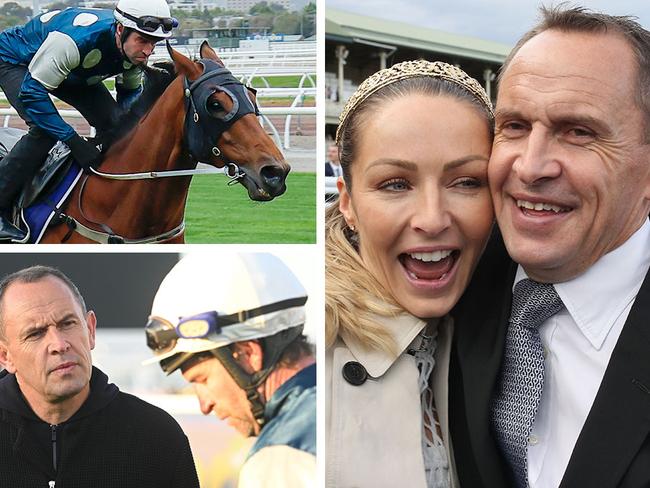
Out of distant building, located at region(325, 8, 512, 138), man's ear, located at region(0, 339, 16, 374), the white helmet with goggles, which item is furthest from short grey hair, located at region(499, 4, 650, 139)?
man's ear, located at region(0, 339, 16, 374)

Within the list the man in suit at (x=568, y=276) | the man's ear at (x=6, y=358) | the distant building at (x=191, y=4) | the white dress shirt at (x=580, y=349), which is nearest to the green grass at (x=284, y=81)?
the distant building at (x=191, y=4)

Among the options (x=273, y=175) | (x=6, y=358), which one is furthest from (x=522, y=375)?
(x=6, y=358)

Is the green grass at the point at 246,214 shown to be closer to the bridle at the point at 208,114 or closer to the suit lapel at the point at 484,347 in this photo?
the bridle at the point at 208,114

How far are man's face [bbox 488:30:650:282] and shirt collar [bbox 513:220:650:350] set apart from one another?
3 centimetres

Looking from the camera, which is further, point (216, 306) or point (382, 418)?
point (216, 306)

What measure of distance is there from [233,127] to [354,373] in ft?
2.75

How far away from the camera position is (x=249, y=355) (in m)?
2.44

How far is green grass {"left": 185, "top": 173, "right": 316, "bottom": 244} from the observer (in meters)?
2.37

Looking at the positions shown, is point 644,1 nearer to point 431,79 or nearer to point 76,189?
point 431,79

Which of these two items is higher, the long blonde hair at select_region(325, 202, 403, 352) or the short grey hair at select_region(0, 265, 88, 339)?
the long blonde hair at select_region(325, 202, 403, 352)

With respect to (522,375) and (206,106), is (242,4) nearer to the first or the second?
(206,106)

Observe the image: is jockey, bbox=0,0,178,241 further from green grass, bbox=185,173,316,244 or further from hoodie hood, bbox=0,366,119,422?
hoodie hood, bbox=0,366,119,422

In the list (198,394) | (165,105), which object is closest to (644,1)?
(165,105)

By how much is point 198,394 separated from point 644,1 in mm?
1809
